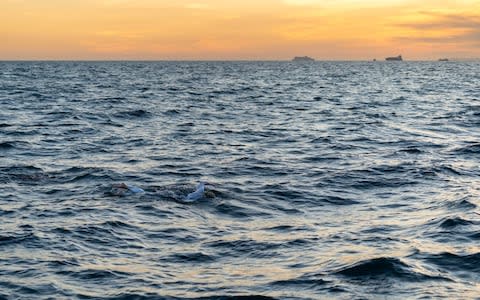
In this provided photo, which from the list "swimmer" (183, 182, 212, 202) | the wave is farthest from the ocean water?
"swimmer" (183, 182, 212, 202)

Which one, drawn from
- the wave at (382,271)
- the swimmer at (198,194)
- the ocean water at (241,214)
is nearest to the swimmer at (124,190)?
the ocean water at (241,214)

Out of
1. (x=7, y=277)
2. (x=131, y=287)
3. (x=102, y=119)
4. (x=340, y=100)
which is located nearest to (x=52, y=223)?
(x=7, y=277)

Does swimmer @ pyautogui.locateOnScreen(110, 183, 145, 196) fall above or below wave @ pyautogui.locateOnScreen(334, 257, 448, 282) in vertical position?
above

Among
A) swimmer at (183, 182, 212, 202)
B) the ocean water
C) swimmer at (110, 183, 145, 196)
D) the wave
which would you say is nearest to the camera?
the ocean water

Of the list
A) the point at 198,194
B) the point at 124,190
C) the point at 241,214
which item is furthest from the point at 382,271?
the point at 124,190

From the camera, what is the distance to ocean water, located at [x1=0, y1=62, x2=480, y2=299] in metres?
11.1

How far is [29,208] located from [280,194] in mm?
6873

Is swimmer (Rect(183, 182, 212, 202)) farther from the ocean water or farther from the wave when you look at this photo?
the wave

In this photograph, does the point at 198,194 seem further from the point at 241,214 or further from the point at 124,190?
the point at 124,190

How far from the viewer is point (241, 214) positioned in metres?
16.0

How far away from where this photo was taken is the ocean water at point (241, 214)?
1112cm

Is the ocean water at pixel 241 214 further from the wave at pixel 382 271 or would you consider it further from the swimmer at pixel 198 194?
the swimmer at pixel 198 194

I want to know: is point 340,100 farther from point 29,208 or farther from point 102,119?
point 29,208

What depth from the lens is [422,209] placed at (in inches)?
642
